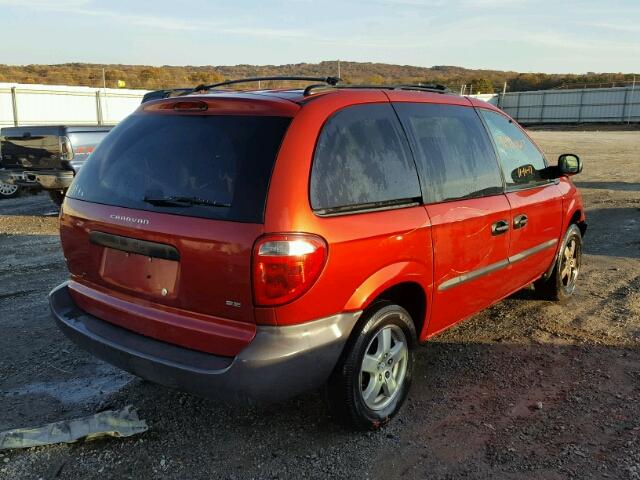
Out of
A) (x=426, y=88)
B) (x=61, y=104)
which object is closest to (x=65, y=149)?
(x=426, y=88)

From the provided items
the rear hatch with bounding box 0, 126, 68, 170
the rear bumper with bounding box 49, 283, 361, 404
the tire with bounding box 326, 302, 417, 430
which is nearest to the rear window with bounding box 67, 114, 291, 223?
the rear bumper with bounding box 49, 283, 361, 404

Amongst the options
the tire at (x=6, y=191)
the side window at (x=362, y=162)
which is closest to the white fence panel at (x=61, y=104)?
the tire at (x=6, y=191)

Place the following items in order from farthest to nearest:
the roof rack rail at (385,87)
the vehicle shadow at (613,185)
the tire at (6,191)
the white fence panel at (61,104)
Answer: the white fence panel at (61,104)
the vehicle shadow at (613,185)
the tire at (6,191)
the roof rack rail at (385,87)

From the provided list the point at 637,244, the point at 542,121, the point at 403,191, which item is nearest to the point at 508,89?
the point at 542,121

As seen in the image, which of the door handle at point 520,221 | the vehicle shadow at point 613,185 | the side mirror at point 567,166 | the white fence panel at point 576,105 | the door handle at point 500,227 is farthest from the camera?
the white fence panel at point 576,105

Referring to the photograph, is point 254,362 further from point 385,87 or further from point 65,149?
point 65,149

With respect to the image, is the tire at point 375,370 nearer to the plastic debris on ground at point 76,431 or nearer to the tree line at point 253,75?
the plastic debris on ground at point 76,431

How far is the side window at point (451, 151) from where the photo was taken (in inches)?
132

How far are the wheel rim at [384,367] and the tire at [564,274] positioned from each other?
2.39 metres

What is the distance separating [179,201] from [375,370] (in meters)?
1.38

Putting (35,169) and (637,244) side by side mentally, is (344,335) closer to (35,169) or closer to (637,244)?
(637,244)

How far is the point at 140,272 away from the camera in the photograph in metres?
2.87

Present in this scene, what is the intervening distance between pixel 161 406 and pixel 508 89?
277 feet

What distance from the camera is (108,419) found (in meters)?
3.18
